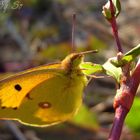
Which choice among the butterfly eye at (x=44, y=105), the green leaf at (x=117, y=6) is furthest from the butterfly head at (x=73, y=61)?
the green leaf at (x=117, y=6)

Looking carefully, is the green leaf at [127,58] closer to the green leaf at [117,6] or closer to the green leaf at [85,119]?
the green leaf at [117,6]

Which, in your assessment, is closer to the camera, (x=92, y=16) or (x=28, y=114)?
(x=28, y=114)

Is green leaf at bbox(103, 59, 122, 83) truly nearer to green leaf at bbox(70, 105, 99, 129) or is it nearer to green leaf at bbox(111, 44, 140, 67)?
green leaf at bbox(111, 44, 140, 67)

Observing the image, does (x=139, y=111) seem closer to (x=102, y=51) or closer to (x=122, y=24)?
(x=102, y=51)

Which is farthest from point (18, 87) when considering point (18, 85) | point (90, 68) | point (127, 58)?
point (127, 58)

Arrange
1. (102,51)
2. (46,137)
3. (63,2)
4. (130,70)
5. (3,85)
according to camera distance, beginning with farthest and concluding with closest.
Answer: (63,2) < (102,51) < (46,137) < (3,85) < (130,70)

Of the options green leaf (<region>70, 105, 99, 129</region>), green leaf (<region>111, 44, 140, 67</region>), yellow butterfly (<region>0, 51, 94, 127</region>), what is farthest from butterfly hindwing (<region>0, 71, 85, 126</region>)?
green leaf (<region>70, 105, 99, 129</region>)

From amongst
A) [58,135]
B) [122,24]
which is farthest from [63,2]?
[58,135]
